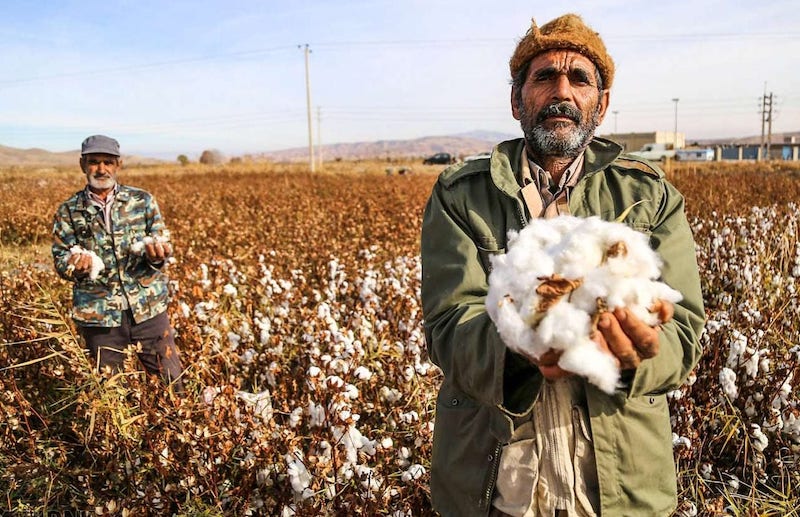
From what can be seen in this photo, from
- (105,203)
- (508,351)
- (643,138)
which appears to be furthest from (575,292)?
(643,138)

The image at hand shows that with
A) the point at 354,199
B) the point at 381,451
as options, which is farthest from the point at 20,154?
the point at 381,451

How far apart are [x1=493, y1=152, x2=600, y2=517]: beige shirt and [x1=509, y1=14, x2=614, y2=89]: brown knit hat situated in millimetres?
874

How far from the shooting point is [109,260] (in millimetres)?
3396

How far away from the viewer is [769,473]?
2826mm

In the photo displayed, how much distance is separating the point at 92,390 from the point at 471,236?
2243mm

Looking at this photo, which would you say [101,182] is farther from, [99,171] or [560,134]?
[560,134]

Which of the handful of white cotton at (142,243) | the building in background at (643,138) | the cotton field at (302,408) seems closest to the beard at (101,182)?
the handful of white cotton at (142,243)

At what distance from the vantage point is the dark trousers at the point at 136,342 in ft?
11.0

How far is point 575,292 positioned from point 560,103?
2.42 feet

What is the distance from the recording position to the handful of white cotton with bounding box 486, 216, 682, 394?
1.00 meters

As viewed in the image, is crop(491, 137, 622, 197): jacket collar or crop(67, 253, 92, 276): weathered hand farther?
crop(67, 253, 92, 276): weathered hand

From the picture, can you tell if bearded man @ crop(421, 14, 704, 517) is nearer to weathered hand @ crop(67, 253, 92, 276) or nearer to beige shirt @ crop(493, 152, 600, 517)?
beige shirt @ crop(493, 152, 600, 517)

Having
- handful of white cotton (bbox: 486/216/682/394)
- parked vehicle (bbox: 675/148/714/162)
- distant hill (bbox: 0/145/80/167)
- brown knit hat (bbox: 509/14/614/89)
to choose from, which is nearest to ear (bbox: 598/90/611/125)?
brown knit hat (bbox: 509/14/614/89)

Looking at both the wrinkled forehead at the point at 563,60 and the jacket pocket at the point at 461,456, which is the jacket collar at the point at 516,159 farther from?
the jacket pocket at the point at 461,456
